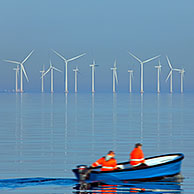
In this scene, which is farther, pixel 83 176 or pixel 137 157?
pixel 137 157

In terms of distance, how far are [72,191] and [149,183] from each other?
475 centimetres

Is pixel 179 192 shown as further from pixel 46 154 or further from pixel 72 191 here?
pixel 46 154

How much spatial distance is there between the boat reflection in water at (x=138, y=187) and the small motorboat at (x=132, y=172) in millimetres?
271

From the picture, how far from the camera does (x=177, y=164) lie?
35.9 metres

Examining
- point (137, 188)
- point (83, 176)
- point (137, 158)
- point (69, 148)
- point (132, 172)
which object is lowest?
point (137, 188)

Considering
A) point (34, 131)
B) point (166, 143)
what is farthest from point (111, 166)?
point (34, 131)

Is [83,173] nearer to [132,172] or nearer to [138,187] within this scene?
[132,172]

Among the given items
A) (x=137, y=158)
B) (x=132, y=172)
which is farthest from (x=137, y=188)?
(x=137, y=158)

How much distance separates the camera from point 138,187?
34.0m

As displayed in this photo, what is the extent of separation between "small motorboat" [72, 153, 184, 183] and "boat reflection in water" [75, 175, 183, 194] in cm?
27

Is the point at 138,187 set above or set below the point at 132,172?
below

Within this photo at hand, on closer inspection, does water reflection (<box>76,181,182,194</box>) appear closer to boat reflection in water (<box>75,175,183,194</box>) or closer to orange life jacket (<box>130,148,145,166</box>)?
boat reflection in water (<box>75,175,183,194</box>)

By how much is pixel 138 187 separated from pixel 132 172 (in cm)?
92

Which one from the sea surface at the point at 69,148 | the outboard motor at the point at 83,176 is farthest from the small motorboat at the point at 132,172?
the sea surface at the point at 69,148
